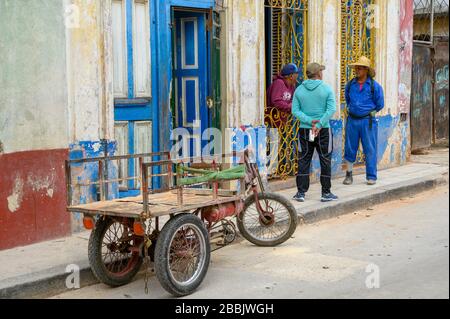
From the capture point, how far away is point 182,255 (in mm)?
5484

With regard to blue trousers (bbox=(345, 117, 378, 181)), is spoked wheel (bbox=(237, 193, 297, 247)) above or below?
below

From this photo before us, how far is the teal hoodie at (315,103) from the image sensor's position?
855cm

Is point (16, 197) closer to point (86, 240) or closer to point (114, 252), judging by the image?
point (86, 240)

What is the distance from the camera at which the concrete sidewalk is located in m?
5.64

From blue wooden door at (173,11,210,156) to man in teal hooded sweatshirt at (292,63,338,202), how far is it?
1.23 m

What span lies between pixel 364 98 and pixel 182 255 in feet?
17.2

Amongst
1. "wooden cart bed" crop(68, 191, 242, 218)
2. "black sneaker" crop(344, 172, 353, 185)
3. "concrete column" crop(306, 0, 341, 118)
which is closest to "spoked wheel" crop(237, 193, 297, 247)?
"wooden cart bed" crop(68, 191, 242, 218)

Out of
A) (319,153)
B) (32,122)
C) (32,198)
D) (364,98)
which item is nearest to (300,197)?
(319,153)

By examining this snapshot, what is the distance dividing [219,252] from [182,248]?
146cm

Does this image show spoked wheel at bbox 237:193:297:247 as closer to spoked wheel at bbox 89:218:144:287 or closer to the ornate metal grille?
spoked wheel at bbox 89:218:144:287

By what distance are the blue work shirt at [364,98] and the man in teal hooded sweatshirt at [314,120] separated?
137 cm
